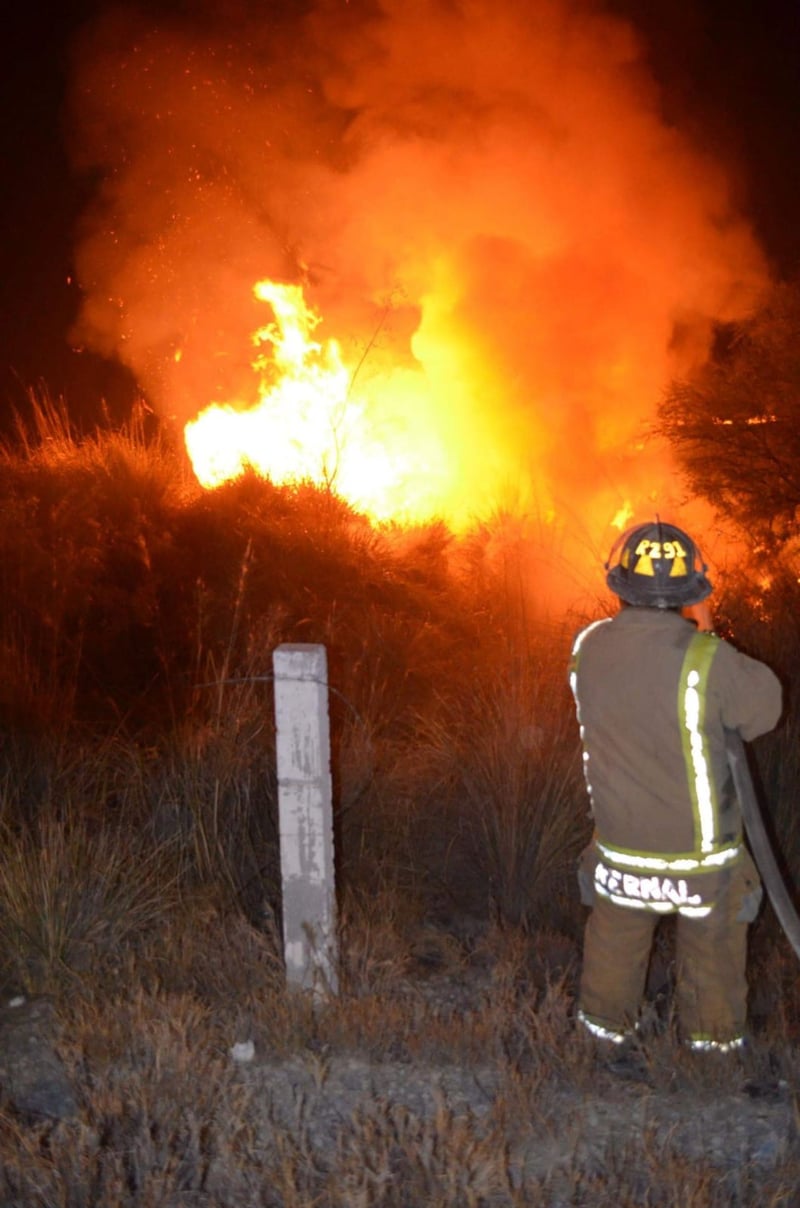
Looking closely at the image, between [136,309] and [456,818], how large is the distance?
28.8 feet

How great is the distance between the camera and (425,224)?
12.7 meters

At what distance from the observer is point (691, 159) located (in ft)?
46.5

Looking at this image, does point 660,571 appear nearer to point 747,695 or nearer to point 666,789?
point 747,695

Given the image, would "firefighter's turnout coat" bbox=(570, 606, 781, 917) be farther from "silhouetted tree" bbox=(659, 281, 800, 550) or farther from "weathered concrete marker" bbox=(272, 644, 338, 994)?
"silhouetted tree" bbox=(659, 281, 800, 550)

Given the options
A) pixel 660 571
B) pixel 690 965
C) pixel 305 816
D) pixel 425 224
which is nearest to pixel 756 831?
pixel 690 965

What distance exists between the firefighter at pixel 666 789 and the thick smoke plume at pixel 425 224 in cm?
868

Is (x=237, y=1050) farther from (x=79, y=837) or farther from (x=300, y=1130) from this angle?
(x=79, y=837)

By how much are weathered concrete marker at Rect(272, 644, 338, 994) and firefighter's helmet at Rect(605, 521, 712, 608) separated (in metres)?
0.97

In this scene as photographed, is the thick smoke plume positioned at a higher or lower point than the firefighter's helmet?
higher

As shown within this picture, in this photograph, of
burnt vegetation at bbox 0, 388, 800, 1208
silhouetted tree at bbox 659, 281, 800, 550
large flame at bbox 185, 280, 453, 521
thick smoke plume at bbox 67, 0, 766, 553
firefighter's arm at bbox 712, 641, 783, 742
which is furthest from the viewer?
thick smoke plume at bbox 67, 0, 766, 553

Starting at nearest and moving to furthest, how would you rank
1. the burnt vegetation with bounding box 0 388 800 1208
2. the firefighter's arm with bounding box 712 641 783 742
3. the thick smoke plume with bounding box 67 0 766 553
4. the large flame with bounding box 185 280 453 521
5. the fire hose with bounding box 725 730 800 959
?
the burnt vegetation with bounding box 0 388 800 1208, the firefighter's arm with bounding box 712 641 783 742, the fire hose with bounding box 725 730 800 959, the large flame with bounding box 185 280 453 521, the thick smoke plume with bounding box 67 0 766 553

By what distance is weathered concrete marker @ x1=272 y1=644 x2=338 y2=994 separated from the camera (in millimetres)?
3881

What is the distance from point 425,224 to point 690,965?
10.2m

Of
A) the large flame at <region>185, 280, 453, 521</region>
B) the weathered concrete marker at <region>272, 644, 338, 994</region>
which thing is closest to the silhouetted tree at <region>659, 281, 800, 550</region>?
the large flame at <region>185, 280, 453, 521</region>
